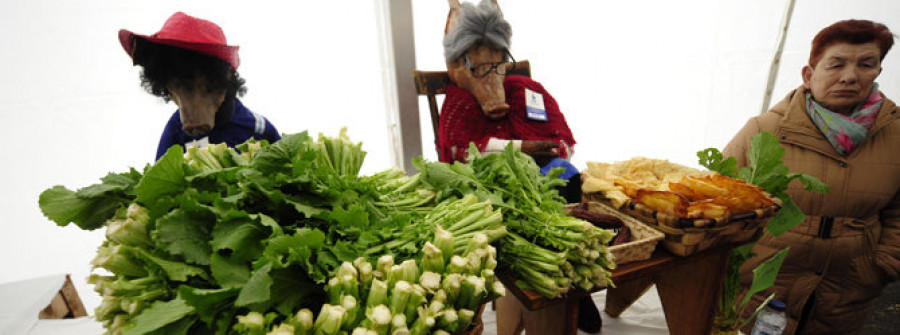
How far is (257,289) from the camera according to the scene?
575 mm

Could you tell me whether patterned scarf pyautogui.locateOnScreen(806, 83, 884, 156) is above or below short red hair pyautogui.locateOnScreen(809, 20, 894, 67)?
below

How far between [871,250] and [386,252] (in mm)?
2602

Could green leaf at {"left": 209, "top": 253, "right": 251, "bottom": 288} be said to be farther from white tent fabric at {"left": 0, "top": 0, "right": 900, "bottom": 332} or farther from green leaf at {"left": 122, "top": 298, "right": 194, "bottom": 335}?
white tent fabric at {"left": 0, "top": 0, "right": 900, "bottom": 332}

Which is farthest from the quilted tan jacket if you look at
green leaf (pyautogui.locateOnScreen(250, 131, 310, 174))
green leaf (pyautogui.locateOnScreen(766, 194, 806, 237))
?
green leaf (pyautogui.locateOnScreen(250, 131, 310, 174))

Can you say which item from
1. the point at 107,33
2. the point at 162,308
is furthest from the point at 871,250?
the point at 107,33

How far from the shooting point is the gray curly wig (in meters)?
1.81

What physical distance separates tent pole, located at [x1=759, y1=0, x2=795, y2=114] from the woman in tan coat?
1236 mm

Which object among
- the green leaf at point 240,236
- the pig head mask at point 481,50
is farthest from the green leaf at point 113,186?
the pig head mask at point 481,50

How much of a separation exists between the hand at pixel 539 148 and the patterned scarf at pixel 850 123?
1.38 m

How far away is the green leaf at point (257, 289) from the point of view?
0.56m

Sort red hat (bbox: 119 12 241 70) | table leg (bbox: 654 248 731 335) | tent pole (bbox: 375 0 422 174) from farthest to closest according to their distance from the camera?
1. tent pole (bbox: 375 0 422 174)
2. red hat (bbox: 119 12 241 70)
3. table leg (bbox: 654 248 731 335)

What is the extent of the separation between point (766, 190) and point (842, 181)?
871 mm

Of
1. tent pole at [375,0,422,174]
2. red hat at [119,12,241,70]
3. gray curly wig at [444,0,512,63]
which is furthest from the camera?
tent pole at [375,0,422,174]

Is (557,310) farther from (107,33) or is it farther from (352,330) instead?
(107,33)
